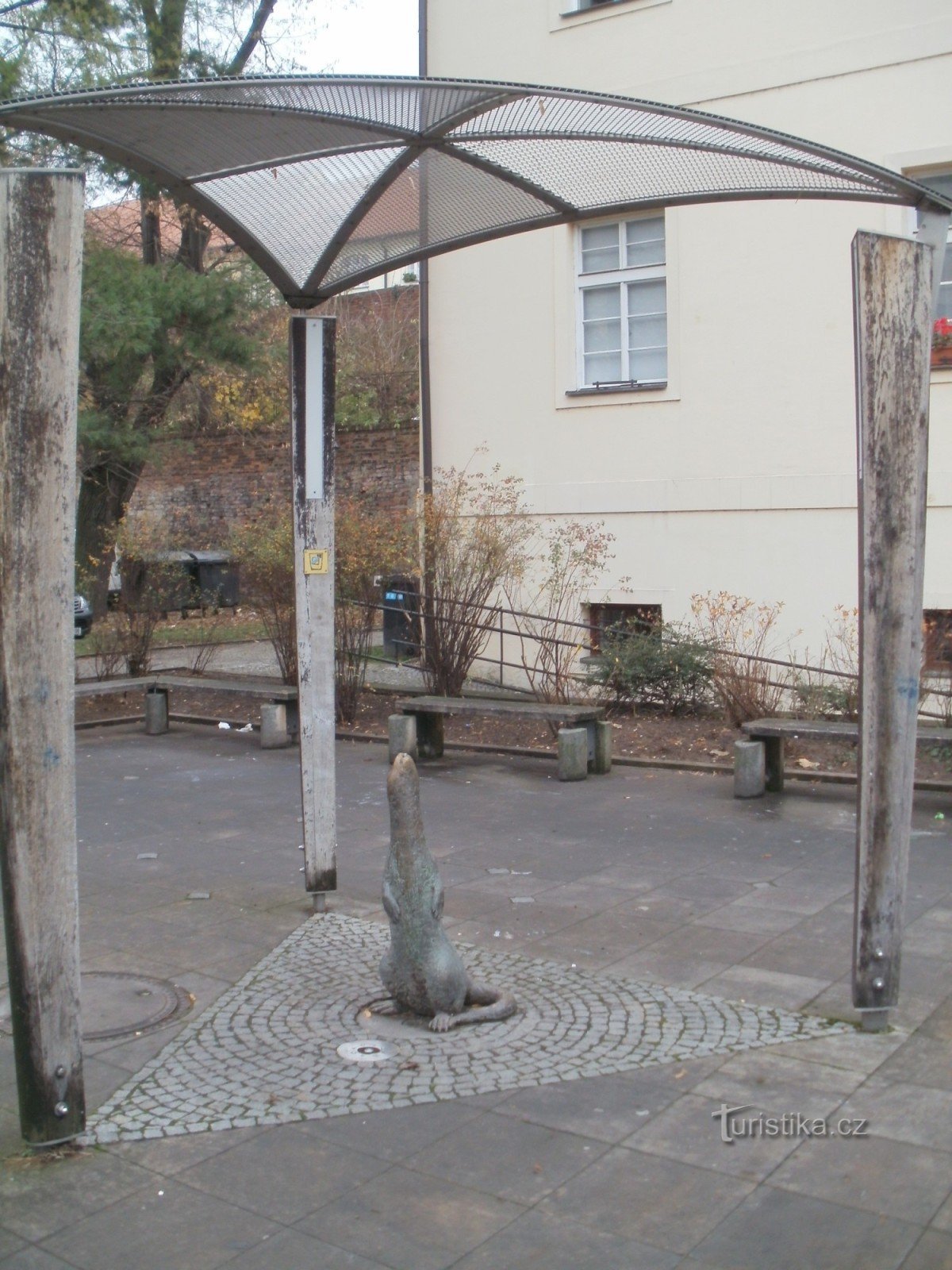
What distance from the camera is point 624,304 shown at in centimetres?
1420

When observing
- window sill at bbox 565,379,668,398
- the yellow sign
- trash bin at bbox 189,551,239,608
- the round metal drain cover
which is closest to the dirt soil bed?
window sill at bbox 565,379,668,398

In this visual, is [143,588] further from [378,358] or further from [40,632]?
[378,358]

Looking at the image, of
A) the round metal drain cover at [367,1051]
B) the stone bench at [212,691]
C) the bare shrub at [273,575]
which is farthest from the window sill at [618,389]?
the round metal drain cover at [367,1051]

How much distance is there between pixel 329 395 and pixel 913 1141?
14.6ft

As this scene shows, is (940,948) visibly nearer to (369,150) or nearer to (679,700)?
(369,150)

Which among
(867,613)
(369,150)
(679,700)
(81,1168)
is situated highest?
(369,150)

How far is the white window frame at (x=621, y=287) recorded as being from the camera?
13.9 m

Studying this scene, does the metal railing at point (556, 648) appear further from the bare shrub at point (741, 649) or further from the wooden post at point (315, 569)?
the wooden post at point (315, 569)

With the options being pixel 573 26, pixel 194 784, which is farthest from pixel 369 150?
pixel 573 26

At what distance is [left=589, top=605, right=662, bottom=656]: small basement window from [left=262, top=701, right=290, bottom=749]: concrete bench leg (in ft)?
10.3

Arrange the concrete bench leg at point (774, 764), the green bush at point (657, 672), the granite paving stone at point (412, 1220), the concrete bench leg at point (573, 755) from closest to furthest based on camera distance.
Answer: the granite paving stone at point (412, 1220) < the concrete bench leg at point (774, 764) < the concrete bench leg at point (573, 755) < the green bush at point (657, 672)

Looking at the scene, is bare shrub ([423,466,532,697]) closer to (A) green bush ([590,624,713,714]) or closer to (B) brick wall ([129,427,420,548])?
(A) green bush ([590,624,713,714])

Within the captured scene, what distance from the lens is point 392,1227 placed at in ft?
12.2

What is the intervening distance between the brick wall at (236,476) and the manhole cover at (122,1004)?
18.8m
